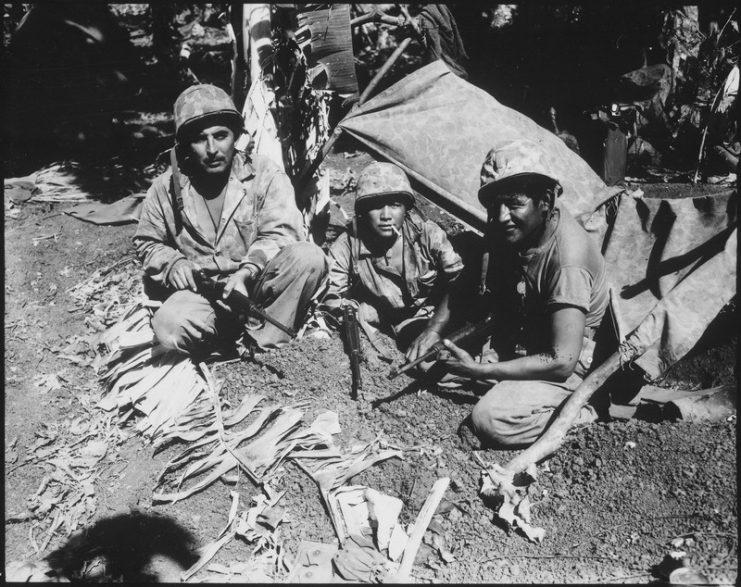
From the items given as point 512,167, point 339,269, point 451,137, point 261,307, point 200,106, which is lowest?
point 261,307

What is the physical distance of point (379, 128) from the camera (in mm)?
5734

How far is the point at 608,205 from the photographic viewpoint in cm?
492

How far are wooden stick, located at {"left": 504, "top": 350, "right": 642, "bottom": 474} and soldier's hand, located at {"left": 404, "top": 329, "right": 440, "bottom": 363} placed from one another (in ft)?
3.44

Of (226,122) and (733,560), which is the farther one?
(226,122)

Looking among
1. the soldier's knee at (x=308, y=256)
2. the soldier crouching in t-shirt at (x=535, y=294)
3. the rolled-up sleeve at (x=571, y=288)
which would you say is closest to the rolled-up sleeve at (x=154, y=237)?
the soldier's knee at (x=308, y=256)

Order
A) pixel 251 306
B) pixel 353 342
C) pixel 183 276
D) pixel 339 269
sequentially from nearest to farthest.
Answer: pixel 251 306 < pixel 353 342 < pixel 183 276 < pixel 339 269

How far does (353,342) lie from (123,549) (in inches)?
79.5

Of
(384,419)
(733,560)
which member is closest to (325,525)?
(384,419)

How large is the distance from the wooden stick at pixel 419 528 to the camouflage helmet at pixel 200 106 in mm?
3293

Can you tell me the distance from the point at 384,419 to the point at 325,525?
897 mm

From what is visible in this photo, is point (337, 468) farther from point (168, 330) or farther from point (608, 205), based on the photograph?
point (608, 205)

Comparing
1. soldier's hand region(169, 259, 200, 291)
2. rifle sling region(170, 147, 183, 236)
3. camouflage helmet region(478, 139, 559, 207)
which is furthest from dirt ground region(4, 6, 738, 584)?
camouflage helmet region(478, 139, 559, 207)

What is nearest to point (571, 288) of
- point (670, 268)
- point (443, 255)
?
point (670, 268)

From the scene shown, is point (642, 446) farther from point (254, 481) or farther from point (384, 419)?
point (254, 481)
